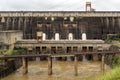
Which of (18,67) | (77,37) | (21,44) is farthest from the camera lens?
(77,37)

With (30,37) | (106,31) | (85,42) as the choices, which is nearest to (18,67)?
(85,42)

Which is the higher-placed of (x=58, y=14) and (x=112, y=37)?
(x=58, y=14)

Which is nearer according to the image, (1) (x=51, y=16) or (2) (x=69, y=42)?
(2) (x=69, y=42)

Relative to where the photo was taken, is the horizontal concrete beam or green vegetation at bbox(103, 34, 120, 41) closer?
green vegetation at bbox(103, 34, 120, 41)

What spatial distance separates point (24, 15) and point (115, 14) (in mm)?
21280

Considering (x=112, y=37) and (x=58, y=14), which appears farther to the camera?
(x=58, y=14)

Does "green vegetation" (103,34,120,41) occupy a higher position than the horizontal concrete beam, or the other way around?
the horizontal concrete beam

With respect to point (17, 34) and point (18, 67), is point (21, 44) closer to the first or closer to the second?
point (17, 34)

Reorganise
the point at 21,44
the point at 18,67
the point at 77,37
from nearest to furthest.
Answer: the point at 18,67, the point at 21,44, the point at 77,37

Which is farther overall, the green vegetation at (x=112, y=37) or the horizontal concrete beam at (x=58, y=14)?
the horizontal concrete beam at (x=58, y=14)

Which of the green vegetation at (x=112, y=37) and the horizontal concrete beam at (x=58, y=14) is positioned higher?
the horizontal concrete beam at (x=58, y=14)

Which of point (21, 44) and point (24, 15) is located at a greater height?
point (24, 15)

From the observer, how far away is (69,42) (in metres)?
58.2

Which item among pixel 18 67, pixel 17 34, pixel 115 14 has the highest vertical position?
pixel 115 14
